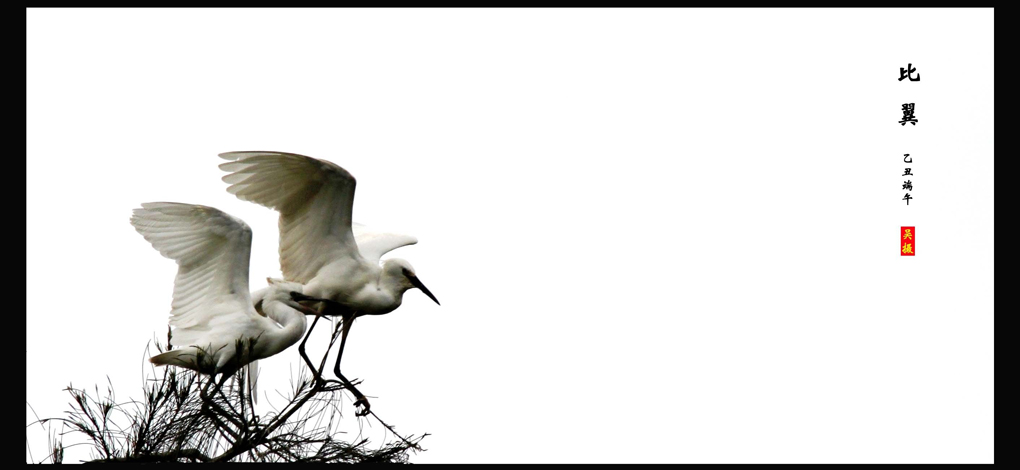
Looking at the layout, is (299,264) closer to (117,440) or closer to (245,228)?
(245,228)

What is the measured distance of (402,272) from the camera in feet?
26.3

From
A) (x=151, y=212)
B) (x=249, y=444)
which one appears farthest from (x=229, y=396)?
(x=151, y=212)

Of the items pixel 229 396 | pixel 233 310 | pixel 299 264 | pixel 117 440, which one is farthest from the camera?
pixel 299 264

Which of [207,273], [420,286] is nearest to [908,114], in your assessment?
[420,286]

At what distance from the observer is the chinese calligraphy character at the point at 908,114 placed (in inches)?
340

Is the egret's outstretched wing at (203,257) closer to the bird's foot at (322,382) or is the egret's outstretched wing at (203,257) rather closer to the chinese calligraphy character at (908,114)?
the bird's foot at (322,382)

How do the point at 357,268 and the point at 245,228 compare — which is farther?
the point at 357,268

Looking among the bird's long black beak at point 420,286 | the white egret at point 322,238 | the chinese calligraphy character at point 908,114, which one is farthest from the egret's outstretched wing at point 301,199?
the chinese calligraphy character at point 908,114

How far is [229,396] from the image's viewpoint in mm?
6316

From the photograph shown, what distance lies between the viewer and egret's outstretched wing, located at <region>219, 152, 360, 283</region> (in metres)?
7.09

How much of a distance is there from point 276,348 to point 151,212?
1183 millimetres

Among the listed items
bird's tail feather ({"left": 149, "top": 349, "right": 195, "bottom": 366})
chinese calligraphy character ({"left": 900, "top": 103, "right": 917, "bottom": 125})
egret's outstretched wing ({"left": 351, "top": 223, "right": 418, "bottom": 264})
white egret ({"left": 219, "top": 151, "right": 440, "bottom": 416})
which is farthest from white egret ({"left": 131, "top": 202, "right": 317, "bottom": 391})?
chinese calligraphy character ({"left": 900, "top": 103, "right": 917, "bottom": 125})

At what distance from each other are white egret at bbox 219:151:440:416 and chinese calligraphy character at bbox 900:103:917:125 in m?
3.88

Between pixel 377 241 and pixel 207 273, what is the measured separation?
2199mm
